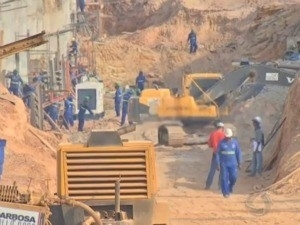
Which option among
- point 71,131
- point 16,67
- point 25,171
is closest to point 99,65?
point 16,67

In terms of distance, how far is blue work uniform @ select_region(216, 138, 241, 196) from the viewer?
16.4 metres

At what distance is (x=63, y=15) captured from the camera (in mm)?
40750

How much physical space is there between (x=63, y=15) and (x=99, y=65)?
321 centimetres

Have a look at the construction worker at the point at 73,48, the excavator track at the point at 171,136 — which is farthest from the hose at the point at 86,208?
the construction worker at the point at 73,48

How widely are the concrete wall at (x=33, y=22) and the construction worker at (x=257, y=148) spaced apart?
1316 centimetres

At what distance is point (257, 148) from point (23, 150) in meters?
4.78

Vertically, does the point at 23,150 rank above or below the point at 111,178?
below

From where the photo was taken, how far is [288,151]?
726 inches

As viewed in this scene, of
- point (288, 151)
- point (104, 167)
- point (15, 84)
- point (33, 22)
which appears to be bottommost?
point (288, 151)

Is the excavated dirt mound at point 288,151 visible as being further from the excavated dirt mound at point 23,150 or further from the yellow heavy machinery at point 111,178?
the yellow heavy machinery at point 111,178

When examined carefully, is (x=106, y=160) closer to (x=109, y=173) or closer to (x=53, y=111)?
(x=109, y=173)

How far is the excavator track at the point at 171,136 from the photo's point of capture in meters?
24.8

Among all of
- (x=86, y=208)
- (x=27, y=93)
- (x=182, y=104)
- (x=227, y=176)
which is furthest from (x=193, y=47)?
(x=86, y=208)

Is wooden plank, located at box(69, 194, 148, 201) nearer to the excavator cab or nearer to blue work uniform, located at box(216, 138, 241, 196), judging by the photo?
blue work uniform, located at box(216, 138, 241, 196)
